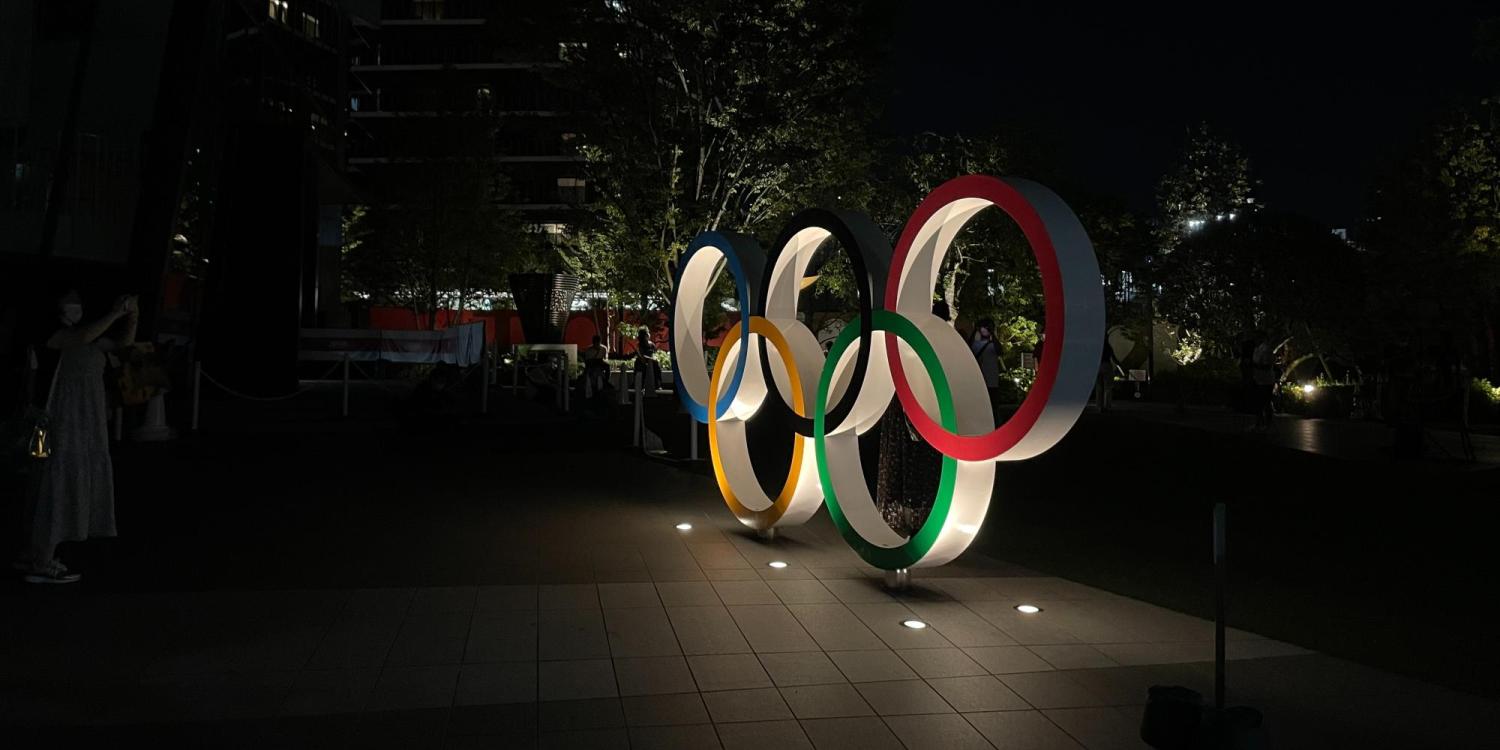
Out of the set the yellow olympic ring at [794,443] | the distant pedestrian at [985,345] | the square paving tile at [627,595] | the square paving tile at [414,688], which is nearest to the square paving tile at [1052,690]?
the square paving tile at [627,595]

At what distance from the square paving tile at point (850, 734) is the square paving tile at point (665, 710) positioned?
47cm

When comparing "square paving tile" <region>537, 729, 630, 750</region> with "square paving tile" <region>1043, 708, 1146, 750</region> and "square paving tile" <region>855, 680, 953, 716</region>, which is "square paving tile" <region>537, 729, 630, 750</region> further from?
"square paving tile" <region>1043, 708, 1146, 750</region>

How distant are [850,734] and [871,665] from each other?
976mm

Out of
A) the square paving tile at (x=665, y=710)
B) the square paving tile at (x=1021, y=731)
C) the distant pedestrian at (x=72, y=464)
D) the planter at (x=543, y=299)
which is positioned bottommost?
the square paving tile at (x=665, y=710)

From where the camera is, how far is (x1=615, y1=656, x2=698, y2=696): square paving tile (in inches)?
194

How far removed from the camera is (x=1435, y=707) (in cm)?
475

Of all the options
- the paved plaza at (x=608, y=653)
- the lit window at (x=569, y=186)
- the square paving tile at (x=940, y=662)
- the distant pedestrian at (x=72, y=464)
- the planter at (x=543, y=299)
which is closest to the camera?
the paved plaza at (x=608, y=653)

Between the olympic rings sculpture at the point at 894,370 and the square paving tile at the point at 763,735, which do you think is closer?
the square paving tile at the point at 763,735

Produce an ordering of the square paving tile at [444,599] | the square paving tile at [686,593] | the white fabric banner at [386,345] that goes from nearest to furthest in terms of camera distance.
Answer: the square paving tile at [444,599]
the square paving tile at [686,593]
the white fabric banner at [386,345]

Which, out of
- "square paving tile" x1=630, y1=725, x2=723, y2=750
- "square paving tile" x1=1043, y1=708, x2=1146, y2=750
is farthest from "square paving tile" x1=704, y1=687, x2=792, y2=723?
"square paving tile" x1=1043, y1=708, x2=1146, y2=750

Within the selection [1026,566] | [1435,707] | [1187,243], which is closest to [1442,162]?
[1187,243]

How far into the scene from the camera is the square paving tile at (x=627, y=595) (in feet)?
21.5

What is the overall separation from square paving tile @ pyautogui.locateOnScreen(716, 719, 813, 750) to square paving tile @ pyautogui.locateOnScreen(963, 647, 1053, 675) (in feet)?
4.22

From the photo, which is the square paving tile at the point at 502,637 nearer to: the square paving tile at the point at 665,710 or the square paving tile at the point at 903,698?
the square paving tile at the point at 665,710
